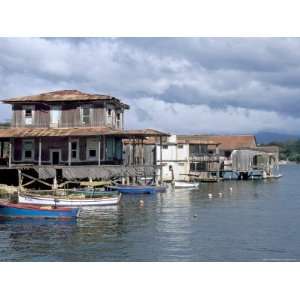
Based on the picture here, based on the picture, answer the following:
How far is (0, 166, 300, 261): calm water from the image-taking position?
2514 cm

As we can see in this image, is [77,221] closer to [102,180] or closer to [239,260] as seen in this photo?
[239,260]

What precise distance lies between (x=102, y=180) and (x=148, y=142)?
2212 cm

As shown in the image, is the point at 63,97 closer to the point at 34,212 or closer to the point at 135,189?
the point at 135,189

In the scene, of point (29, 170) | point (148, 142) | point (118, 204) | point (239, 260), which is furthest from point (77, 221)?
point (148, 142)

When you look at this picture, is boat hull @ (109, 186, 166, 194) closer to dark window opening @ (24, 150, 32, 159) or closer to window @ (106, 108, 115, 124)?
window @ (106, 108, 115, 124)

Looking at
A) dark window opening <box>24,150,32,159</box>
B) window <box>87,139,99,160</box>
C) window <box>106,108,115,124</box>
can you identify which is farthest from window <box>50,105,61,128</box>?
window <box>106,108,115,124</box>

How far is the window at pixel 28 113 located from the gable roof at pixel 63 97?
0.72 meters

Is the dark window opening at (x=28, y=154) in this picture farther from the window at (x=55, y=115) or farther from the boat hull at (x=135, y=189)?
the boat hull at (x=135, y=189)

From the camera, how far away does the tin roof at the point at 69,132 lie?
49.7m

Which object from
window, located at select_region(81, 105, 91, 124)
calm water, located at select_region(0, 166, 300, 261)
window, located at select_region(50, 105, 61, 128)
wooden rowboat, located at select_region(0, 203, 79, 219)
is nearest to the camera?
calm water, located at select_region(0, 166, 300, 261)

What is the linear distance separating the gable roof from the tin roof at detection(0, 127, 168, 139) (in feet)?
8.84

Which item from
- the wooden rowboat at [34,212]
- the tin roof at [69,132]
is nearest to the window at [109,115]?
the tin roof at [69,132]

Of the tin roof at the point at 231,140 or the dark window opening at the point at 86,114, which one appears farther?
the tin roof at the point at 231,140

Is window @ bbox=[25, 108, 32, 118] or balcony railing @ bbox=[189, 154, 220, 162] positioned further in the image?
balcony railing @ bbox=[189, 154, 220, 162]
